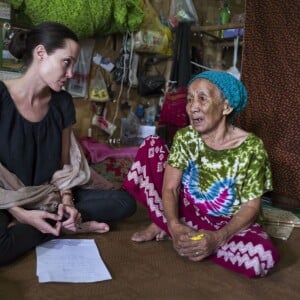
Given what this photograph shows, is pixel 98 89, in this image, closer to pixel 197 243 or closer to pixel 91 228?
pixel 91 228

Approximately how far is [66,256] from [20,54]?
2.50 ft

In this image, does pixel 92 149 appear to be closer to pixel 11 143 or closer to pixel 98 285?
pixel 11 143

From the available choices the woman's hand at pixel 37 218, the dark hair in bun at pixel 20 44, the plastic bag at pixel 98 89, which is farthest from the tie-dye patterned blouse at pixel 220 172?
the plastic bag at pixel 98 89

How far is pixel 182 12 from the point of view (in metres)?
3.29

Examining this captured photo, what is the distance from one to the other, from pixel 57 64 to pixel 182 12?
2119mm

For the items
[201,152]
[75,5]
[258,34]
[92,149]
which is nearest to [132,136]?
[92,149]

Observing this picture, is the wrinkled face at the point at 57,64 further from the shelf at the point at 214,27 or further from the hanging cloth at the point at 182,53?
the hanging cloth at the point at 182,53

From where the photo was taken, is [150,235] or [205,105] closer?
[205,105]

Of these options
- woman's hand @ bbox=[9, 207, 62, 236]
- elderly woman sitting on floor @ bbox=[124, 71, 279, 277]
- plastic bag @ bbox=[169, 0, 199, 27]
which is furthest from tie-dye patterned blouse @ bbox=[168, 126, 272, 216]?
plastic bag @ bbox=[169, 0, 199, 27]

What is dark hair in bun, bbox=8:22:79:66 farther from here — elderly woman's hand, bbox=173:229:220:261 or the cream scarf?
elderly woman's hand, bbox=173:229:220:261

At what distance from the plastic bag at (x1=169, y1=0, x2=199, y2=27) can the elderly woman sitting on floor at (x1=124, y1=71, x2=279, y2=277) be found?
6.35 ft

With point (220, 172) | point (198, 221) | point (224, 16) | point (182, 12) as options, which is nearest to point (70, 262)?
point (198, 221)

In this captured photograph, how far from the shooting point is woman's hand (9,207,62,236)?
140 cm

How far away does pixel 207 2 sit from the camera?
3.63 meters
